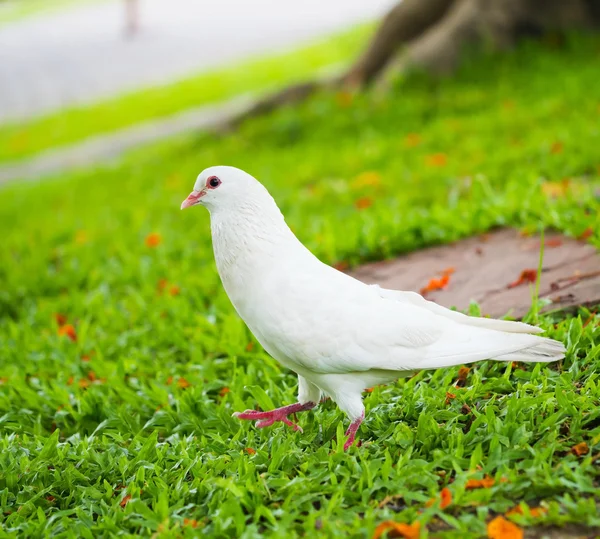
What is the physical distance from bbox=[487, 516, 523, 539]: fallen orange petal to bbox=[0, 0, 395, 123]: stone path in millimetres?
14522

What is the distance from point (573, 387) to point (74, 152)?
10.3m

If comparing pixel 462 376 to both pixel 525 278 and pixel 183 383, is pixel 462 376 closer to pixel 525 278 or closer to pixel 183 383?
pixel 525 278

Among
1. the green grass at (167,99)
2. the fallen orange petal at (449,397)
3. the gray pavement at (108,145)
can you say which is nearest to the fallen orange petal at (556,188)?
the fallen orange petal at (449,397)

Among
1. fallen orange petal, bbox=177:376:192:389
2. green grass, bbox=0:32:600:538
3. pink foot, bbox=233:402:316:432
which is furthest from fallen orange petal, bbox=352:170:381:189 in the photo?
pink foot, bbox=233:402:316:432

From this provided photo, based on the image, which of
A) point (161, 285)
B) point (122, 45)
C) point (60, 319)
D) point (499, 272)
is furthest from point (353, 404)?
point (122, 45)

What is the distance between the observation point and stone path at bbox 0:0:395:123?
55.5 feet

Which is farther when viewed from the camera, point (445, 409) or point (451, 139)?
point (451, 139)

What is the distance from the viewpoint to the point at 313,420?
3262mm

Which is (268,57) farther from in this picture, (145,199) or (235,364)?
(235,364)

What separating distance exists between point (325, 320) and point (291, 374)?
118 centimetres

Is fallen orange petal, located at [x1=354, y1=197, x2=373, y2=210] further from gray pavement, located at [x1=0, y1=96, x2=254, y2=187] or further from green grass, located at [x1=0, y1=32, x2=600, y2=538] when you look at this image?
gray pavement, located at [x1=0, y1=96, x2=254, y2=187]

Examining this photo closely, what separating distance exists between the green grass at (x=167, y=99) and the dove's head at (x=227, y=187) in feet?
34.6

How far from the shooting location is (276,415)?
3145mm

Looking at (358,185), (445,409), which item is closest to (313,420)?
(445,409)
